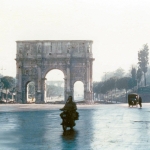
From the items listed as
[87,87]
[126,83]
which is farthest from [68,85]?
[126,83]

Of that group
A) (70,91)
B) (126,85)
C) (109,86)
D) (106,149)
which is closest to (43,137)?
(106,149)

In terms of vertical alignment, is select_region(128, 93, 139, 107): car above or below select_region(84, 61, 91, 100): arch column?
below

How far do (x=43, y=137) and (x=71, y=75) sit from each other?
53749mm

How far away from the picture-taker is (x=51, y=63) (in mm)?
66000

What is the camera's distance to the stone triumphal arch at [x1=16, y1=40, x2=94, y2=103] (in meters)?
65.1

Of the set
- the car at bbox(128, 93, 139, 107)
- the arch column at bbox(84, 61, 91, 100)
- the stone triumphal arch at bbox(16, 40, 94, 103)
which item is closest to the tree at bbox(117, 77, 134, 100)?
the stone triumphal arch at bbox(16, 40, 94, 103)

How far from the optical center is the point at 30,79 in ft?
217

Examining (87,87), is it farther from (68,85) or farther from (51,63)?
(51,63)

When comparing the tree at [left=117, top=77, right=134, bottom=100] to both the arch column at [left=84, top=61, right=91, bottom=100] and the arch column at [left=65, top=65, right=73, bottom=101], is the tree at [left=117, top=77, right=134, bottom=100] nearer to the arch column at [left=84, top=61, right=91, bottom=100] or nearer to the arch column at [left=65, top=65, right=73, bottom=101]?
the arch column at [left=84, top=61, right=91, bottom=100]

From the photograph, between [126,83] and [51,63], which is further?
[126,83]

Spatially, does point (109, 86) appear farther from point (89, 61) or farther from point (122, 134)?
point (122, 134)

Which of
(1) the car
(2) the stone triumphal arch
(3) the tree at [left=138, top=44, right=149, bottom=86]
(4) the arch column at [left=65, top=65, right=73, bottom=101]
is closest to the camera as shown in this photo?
(1) the car

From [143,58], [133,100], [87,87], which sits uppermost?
[143,58]

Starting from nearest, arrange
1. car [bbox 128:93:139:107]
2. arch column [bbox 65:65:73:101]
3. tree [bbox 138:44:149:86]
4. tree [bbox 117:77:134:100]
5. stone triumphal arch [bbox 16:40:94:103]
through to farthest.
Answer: car [bbox 128:93:139:107] < arch column [bbox 65:65:73:101] < stone triumphal arch [bbox 16:40:94:103] < tree [bbox 138:44:149:86] < tree [bbox 117:77:134:100]
